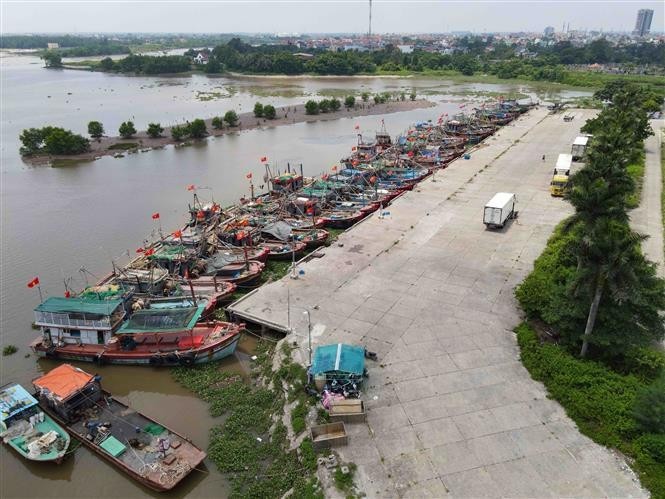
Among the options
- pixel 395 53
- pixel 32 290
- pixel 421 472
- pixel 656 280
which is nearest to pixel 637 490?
pixel 421 472

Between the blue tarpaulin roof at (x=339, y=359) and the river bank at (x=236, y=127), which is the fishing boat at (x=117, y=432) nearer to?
the blue tarpaulin roof at (x=339, y=359)

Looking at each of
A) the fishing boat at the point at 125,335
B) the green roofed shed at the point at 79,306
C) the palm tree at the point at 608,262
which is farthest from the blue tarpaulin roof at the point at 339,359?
the green roofed shed at the point at 79,306

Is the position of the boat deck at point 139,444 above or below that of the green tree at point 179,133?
below

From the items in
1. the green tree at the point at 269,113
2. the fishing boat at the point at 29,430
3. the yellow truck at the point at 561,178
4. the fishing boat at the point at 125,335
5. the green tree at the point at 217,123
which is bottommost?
the fishing boat at the point at 29,430

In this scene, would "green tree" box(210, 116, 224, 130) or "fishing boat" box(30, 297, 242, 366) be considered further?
"green tree" box(210, 116, 224, 130)

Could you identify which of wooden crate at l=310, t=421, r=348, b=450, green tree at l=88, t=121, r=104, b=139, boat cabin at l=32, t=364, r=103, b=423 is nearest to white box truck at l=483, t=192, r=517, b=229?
wooden crate at l=310, t=421, r=348, b=450

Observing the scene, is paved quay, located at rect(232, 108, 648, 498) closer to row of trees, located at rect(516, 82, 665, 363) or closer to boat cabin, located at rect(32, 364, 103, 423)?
row of trees, located at rect(516, 82, 665, 363)

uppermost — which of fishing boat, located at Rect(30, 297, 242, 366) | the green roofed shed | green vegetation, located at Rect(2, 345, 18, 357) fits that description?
the green roofed shed

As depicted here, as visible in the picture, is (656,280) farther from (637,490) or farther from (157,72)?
(157,72)

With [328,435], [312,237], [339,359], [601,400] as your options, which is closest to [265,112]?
[312,237]
